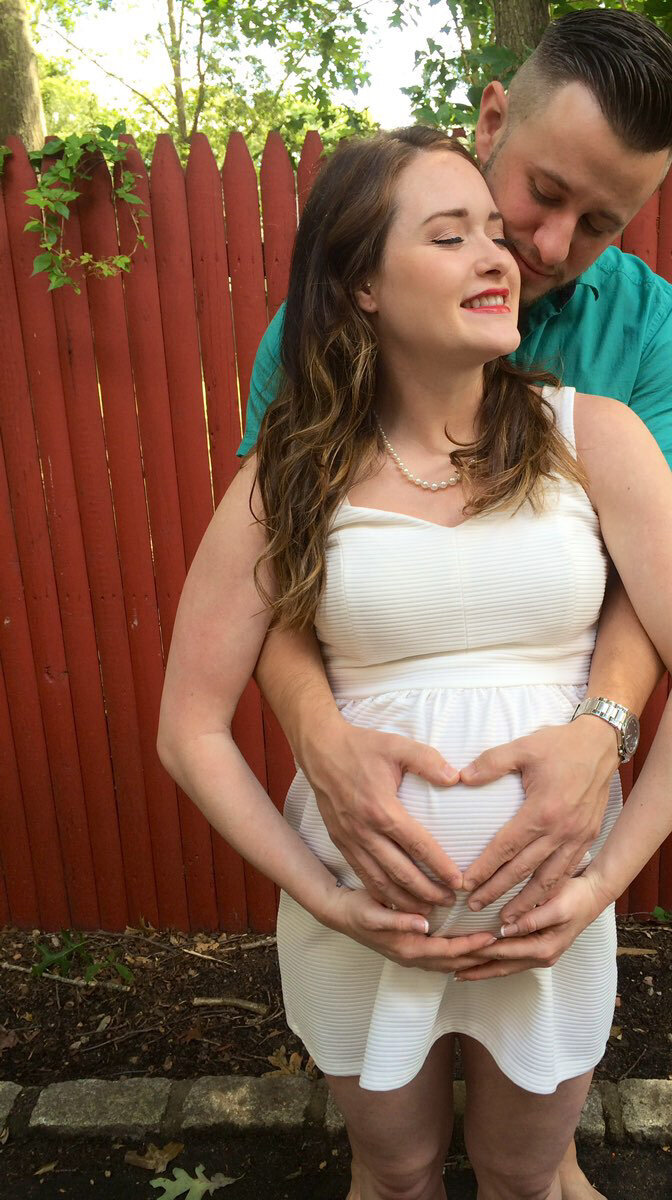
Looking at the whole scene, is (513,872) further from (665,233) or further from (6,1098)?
(665,233)

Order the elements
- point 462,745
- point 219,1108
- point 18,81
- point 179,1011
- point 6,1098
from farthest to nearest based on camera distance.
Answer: point 18,81
point 179,1011
point 6,1098
point 219,1108
point 462,745

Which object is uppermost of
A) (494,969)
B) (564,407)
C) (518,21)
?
(518,21)

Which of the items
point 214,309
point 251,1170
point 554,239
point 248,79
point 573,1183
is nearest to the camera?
point 554,239

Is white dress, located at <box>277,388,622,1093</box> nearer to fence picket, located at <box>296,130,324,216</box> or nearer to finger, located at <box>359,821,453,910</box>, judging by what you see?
finger, located at <box>359,821,453,910</box>

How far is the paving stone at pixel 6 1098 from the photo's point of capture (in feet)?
9.25

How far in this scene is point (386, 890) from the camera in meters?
1.49

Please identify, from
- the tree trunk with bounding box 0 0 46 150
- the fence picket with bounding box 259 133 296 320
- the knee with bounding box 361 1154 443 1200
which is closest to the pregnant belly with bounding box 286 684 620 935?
the knee with bounding box 361 1154 443 1200

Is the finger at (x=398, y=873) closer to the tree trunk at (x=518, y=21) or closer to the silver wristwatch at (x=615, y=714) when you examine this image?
the silver wristwatch at (x=615, y=714)

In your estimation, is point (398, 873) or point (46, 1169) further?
point (46, 1169)

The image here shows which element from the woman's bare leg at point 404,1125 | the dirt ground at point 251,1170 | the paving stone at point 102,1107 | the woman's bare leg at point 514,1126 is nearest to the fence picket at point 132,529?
the paving stone at point 102,1107

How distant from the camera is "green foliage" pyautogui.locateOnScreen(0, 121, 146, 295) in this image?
311 centimetres

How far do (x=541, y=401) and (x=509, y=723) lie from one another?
0.64 meters

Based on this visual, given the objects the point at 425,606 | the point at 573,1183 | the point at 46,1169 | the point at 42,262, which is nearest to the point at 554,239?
the point at 425,606

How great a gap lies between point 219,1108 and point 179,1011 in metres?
0.71
